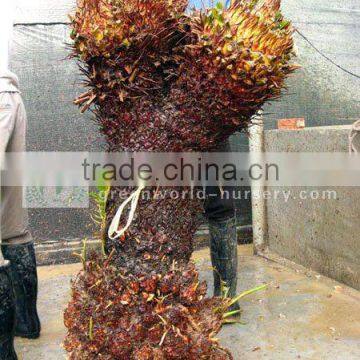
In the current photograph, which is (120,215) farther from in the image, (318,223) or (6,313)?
(318,223)

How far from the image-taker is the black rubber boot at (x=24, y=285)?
117 inches

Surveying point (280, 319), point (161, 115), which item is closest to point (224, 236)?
point (280, 319)

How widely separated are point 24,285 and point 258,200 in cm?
230

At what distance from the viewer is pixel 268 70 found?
5.96 feet

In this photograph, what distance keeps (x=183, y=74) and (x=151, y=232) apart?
60cm

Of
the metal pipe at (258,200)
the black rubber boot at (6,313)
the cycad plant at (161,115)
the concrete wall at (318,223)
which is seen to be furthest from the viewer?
the metal pipe at (258,200)

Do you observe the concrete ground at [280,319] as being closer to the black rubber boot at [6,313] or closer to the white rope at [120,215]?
the black rubber boot at [6,313]

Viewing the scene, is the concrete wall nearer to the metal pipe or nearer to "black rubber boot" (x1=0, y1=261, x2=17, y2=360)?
the metal pipe

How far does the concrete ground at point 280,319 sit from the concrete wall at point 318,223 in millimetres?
137

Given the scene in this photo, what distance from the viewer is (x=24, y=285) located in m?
2.98

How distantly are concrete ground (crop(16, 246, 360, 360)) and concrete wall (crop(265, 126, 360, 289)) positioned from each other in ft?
0.45

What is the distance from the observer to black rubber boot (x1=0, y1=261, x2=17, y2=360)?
2318mm

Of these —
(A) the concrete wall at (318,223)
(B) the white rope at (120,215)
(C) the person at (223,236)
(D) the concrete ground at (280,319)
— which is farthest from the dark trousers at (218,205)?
(B) the white rope at (120,215)

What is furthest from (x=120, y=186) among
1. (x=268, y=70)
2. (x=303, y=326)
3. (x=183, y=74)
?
(x=303, y=326)
